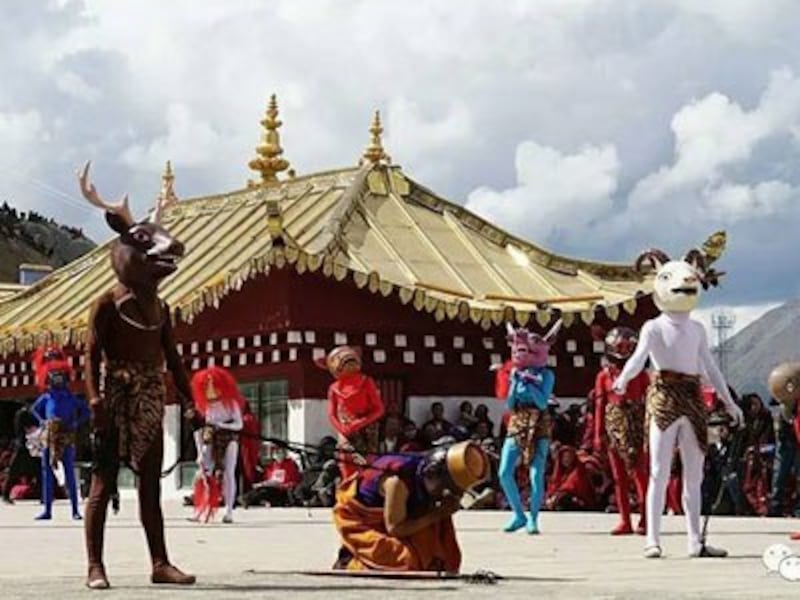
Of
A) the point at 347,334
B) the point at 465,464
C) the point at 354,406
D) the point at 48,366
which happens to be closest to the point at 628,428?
the point at 354,406

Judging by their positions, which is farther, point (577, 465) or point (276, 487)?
point (276, 487)

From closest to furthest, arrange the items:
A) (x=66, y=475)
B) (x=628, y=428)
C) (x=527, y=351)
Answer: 1. (x=628, y=428)
2. (x=527, y=351)
3. (x=66, y=475)

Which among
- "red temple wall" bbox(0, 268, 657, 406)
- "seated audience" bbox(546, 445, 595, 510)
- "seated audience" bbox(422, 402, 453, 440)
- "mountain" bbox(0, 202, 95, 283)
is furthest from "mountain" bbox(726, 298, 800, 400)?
"mountain" bbox(0, 202, 95, 283)

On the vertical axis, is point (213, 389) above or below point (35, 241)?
below

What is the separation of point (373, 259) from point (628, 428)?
11.9 metres

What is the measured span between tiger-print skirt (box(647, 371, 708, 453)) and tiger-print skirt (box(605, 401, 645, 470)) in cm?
283

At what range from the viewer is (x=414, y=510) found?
10.1m

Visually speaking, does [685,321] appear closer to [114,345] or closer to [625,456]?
[625,456]

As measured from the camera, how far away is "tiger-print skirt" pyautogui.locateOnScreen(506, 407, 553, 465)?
15.6m

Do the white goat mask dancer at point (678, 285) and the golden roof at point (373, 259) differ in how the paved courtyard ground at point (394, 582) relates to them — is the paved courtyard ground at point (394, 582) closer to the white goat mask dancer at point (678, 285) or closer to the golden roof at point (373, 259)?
the white goat mask dancer at point (678, 285)

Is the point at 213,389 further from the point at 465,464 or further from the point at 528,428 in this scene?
the point at 465,464

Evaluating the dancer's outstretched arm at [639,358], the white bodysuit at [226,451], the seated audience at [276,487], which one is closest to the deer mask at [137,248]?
the dancer's outstretched arm at [639,358]

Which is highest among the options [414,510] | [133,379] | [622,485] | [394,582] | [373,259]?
[373,259]

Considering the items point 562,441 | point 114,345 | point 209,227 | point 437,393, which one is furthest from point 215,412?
point 209,227
